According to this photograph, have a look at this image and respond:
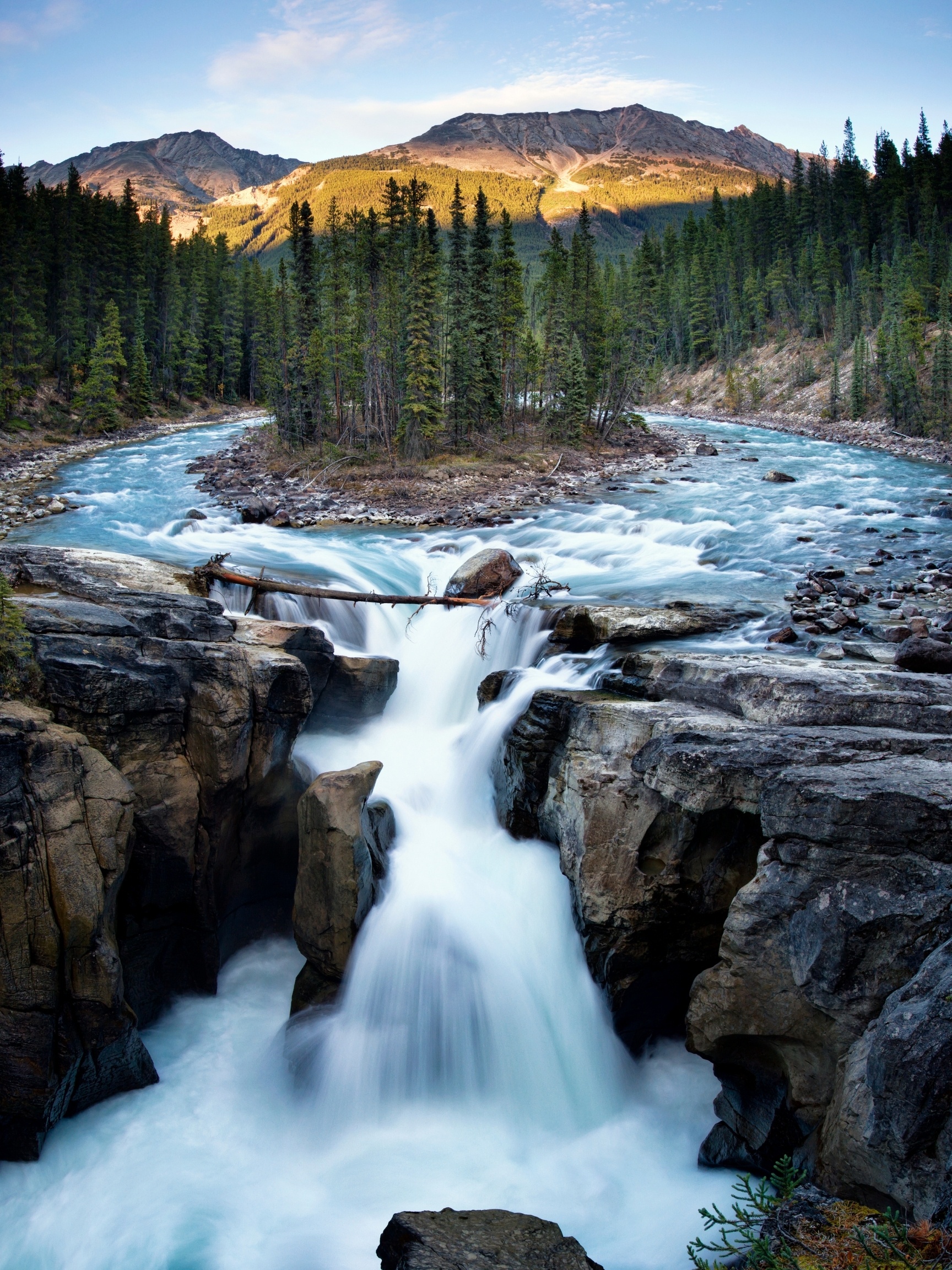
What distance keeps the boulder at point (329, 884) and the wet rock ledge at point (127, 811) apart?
1287mm

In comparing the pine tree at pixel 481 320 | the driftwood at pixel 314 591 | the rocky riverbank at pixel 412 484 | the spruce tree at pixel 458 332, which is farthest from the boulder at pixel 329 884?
the pine tree at pixel 481 320

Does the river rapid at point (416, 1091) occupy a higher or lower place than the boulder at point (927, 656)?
lower

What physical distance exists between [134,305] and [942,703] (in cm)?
6967

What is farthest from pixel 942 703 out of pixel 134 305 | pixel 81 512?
pixel 134 305

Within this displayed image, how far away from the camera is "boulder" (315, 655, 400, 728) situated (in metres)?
13.1

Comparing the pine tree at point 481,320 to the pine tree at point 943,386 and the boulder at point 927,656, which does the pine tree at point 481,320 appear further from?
the boulder at point 927,656

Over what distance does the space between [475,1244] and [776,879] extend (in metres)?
3.67

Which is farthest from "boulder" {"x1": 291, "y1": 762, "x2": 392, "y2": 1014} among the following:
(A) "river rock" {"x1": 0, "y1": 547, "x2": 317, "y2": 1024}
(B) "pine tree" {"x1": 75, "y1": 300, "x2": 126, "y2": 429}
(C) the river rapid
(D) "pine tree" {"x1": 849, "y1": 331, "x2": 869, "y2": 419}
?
(D) "pine tree" {"x1": 849, "y1": 331, "x2": 869, "y2": 419}

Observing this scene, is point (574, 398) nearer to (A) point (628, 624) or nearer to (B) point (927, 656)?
(A) point (628, 624)

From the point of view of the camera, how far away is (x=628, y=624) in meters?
12.7

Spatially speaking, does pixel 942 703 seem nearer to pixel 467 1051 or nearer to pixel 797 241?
pixel 467 1051

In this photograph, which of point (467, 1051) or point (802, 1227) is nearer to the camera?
point (802, 1227)

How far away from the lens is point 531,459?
3928cm

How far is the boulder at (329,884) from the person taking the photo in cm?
901
